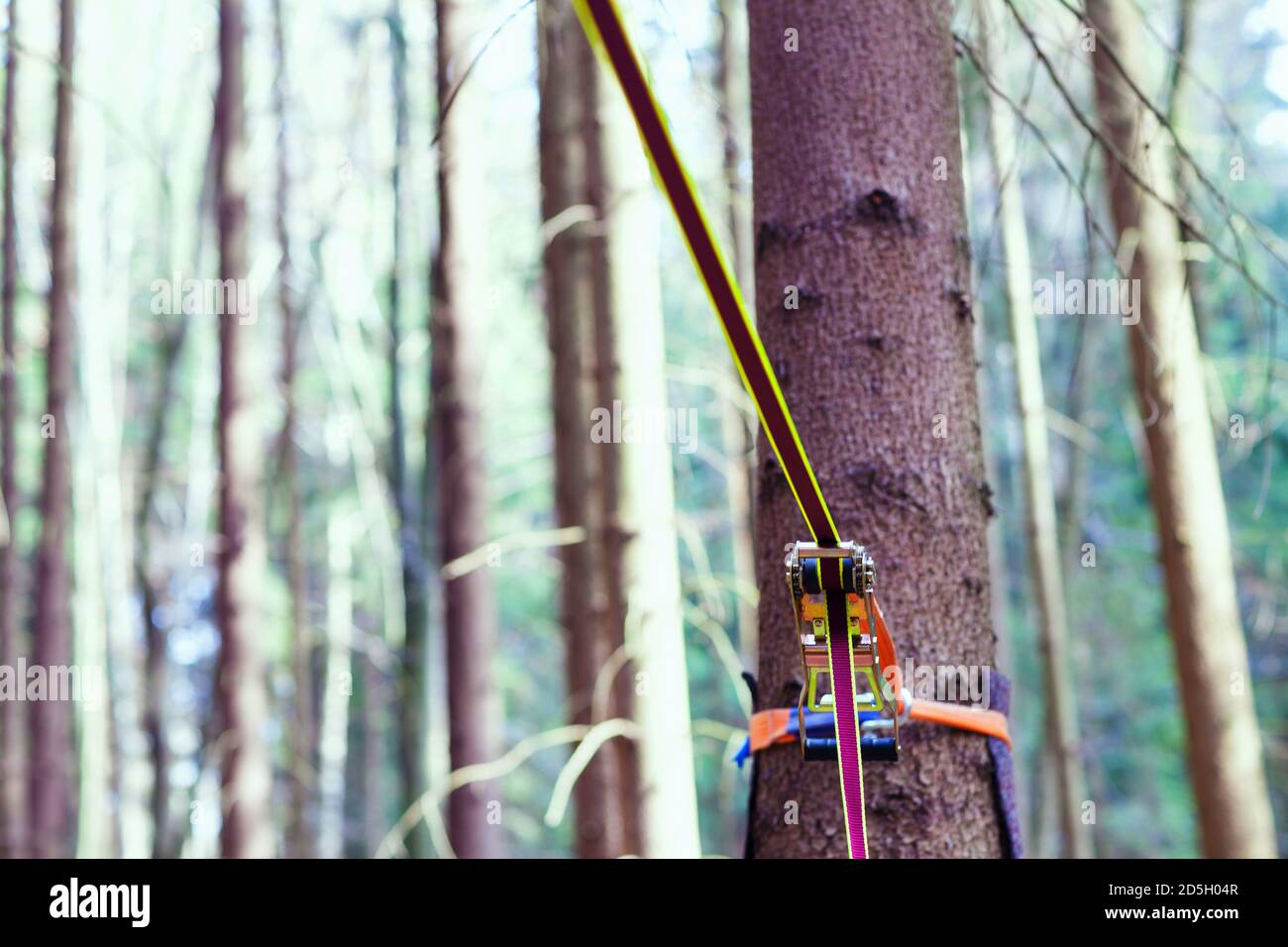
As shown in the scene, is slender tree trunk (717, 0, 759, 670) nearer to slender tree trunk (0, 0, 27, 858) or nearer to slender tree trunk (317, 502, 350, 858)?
slender tree trunk (317, 502, 350, 858)

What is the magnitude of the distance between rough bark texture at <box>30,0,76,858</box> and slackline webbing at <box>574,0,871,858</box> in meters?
7.33

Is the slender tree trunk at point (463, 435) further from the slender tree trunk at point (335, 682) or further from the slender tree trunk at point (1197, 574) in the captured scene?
the slender tree trunk at point (335, 682)

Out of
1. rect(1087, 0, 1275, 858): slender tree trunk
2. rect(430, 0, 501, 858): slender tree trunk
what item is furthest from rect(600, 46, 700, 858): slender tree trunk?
rect(1087, 0, 1275, 858): slender tree trunk

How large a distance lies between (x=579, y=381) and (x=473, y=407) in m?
0.64

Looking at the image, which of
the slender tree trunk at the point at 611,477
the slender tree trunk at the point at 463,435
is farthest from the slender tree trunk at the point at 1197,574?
the slender tree trunk at the point at 463,435

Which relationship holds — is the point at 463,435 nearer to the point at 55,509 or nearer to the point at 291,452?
the point at 55,509

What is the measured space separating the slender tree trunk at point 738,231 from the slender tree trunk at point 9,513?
14.5 feet

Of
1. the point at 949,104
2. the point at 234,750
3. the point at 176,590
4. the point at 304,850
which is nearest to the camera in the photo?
the point at 949,104

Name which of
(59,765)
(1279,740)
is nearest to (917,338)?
(59,765)

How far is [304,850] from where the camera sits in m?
10.8

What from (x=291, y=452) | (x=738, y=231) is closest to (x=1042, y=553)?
(x=738, y=231)

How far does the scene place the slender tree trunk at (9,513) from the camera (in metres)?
8.02

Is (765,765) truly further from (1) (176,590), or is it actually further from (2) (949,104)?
(1) (176,590)
